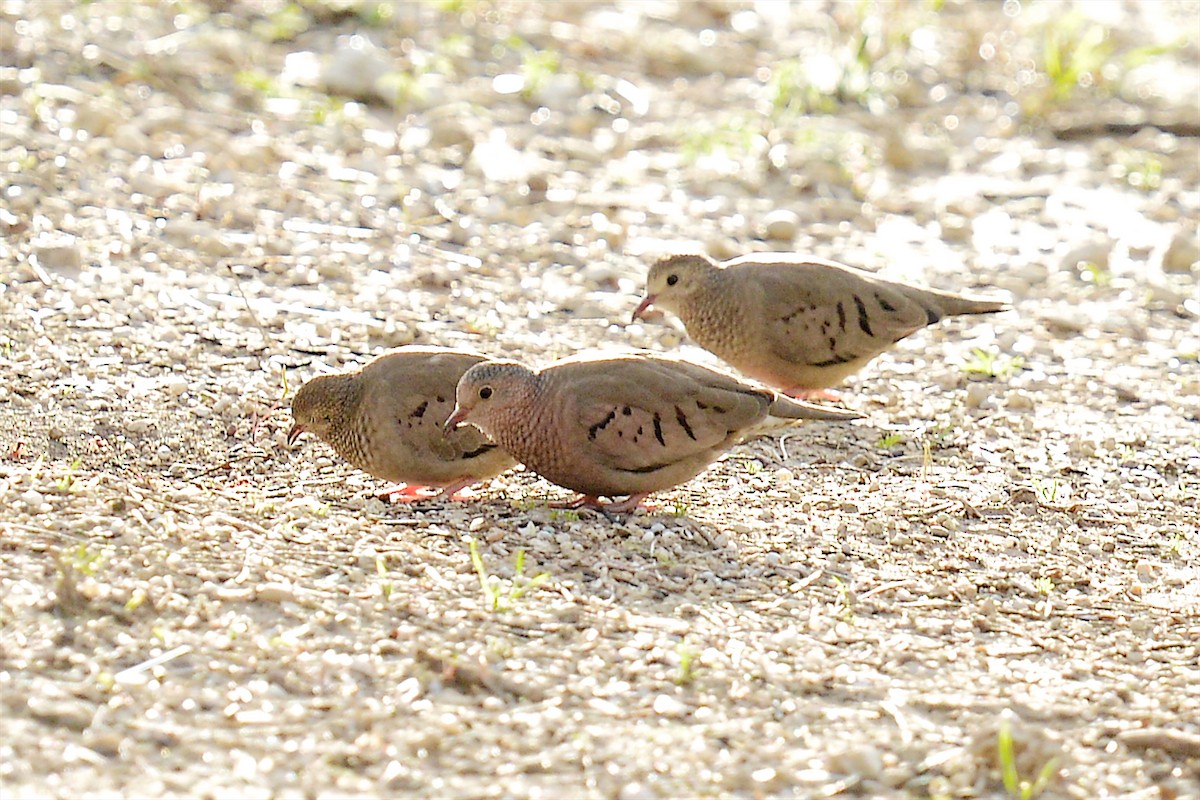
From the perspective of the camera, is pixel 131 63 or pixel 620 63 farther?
pixel 620 63

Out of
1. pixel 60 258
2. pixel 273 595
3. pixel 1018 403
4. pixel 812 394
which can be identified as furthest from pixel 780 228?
pixel 273 595

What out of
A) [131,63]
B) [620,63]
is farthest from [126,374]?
[620,63]

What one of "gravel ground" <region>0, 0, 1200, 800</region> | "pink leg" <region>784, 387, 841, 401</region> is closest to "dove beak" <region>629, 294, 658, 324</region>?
"gravel ground" <region>0, 0, 1200, 800</region>

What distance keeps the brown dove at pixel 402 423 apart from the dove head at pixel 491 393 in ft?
0.51

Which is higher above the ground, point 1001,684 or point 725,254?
point 1001,684

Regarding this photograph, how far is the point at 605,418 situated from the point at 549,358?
1626 millimetres

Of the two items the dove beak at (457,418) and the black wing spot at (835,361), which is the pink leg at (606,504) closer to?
the dove beak at (457,418)

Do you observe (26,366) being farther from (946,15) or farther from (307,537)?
(946,15)

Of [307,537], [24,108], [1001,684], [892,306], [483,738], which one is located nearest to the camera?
[483,738]

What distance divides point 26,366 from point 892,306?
314cm

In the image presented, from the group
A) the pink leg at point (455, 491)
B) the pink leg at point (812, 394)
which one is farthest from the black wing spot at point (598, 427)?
the pink leg at point (812, 394)

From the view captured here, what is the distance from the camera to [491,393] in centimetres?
491

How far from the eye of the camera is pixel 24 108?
7910 millimetres

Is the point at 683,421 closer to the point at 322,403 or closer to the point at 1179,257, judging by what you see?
the point at 322,403
